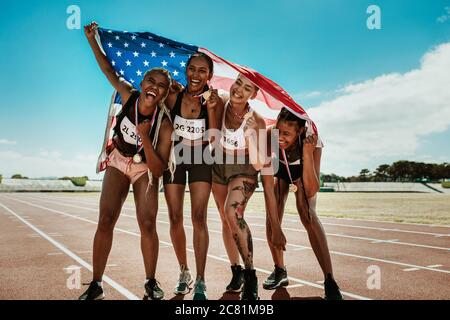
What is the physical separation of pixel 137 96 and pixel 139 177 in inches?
36.0

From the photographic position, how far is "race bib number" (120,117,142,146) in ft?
14.8

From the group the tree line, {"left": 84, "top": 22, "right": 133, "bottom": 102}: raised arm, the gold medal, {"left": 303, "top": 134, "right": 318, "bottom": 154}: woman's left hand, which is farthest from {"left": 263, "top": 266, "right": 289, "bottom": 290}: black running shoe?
the tree line

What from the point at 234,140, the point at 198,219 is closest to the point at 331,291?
the point at 198,219

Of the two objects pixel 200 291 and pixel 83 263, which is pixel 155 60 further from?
pixel 83 263

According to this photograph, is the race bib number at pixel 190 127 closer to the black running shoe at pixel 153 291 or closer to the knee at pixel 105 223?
the knee at pixel 105 223

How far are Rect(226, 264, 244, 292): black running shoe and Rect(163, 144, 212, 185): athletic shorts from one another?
112 centimetres

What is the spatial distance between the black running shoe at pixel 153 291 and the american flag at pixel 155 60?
6.33 ft

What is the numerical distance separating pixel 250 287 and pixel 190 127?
72.7 inches

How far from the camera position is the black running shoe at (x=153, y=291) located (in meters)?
4.25

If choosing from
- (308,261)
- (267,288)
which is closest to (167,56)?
(267,288)

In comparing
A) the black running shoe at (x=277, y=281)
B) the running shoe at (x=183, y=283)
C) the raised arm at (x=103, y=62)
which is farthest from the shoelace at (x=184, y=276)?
the raised arm at (x=103, y=62)

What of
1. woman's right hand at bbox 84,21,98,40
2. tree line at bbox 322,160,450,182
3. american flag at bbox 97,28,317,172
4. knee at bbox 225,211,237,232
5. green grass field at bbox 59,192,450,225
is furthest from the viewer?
tree line at bbox 322,160,450,182

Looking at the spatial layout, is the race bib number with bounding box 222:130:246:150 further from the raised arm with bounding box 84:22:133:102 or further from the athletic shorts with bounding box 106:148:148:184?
the raised arm with bounding box 84:22:133:102

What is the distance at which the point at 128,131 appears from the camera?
4.53 m
